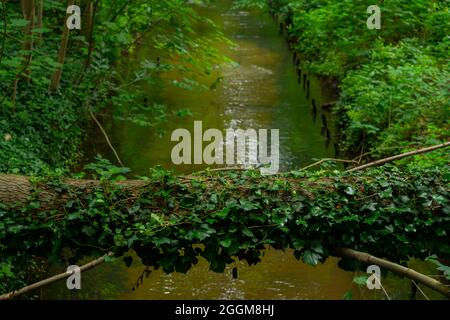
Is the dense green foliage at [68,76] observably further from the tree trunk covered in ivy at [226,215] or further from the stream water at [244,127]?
the tree trunk covered in ivy at [226,215]

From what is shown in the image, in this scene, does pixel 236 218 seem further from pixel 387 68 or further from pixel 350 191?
pixel 387 68

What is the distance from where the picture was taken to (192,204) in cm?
516

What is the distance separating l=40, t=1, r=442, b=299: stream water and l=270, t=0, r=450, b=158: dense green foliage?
1.04m

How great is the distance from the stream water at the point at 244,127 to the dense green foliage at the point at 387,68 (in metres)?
1.04

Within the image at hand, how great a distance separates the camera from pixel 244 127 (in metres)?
14.2

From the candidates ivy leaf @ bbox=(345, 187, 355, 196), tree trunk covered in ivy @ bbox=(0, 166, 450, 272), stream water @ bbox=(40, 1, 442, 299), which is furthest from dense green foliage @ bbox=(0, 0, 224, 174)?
ivy leaf @ bbox=(345, 187, 355, 196)

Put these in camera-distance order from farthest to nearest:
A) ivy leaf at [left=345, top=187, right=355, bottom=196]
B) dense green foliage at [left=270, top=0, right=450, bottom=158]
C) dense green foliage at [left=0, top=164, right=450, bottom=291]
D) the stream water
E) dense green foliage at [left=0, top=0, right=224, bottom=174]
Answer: dense green foliage at [left=270, top=0, right=450, bottom=158]
dense green foliage at [left=0, top=0, right=224, bottom=174]
the stream water
ivy leaf at [left=345, top=187, right=355, bottom=196]
dense green foliage at [left=0, top=164, right=450, bottom=291]

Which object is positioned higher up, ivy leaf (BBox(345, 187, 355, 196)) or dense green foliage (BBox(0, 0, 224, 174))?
dense green foliage (BBox(0, 0, 224, 174))

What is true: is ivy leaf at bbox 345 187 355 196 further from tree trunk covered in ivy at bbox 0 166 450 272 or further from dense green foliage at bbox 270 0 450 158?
dense green foliage at bbox 270 0 450 158

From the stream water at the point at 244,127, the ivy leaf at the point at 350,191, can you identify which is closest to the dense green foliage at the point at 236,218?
the ivy leaf at the point at 350,191

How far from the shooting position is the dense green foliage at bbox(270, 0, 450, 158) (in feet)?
34.4
